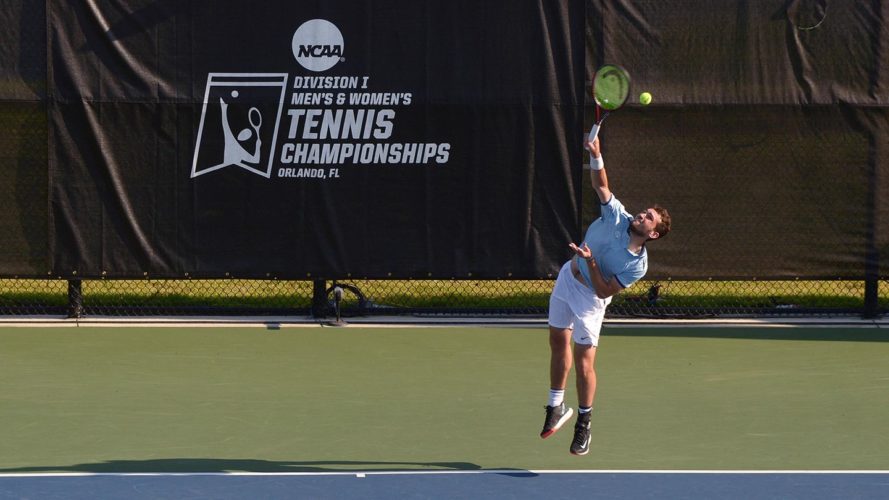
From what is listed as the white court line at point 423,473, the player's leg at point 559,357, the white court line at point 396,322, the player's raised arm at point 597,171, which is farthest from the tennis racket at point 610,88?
the white court line at point 396,322

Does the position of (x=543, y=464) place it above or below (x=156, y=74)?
below

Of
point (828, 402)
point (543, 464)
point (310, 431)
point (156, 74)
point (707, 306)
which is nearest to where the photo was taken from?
point (543, 464)

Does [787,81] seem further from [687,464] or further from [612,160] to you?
[687,464]

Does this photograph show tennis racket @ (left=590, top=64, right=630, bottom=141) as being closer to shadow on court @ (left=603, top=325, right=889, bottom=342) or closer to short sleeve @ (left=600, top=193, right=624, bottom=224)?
short sleeve @ (left=600, top=193, right=624, bottom=224)

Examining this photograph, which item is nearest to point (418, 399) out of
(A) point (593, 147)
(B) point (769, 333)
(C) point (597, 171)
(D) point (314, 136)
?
(C) point (597, 171)

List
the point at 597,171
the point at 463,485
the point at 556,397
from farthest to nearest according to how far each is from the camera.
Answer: the point at 556,397 < the point at 597,171 < the point at 463,485

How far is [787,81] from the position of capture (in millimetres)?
11578

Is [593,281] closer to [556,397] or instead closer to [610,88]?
[556,397]

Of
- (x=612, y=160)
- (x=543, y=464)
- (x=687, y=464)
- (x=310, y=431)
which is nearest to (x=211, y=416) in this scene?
(x=310, y=431)

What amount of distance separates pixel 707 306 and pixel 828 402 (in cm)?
340

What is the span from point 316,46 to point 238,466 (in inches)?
204

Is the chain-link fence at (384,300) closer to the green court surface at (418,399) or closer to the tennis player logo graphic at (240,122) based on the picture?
the green court surface at (418,399)

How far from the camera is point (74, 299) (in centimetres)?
1173

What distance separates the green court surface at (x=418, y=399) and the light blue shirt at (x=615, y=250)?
3.23 feet
